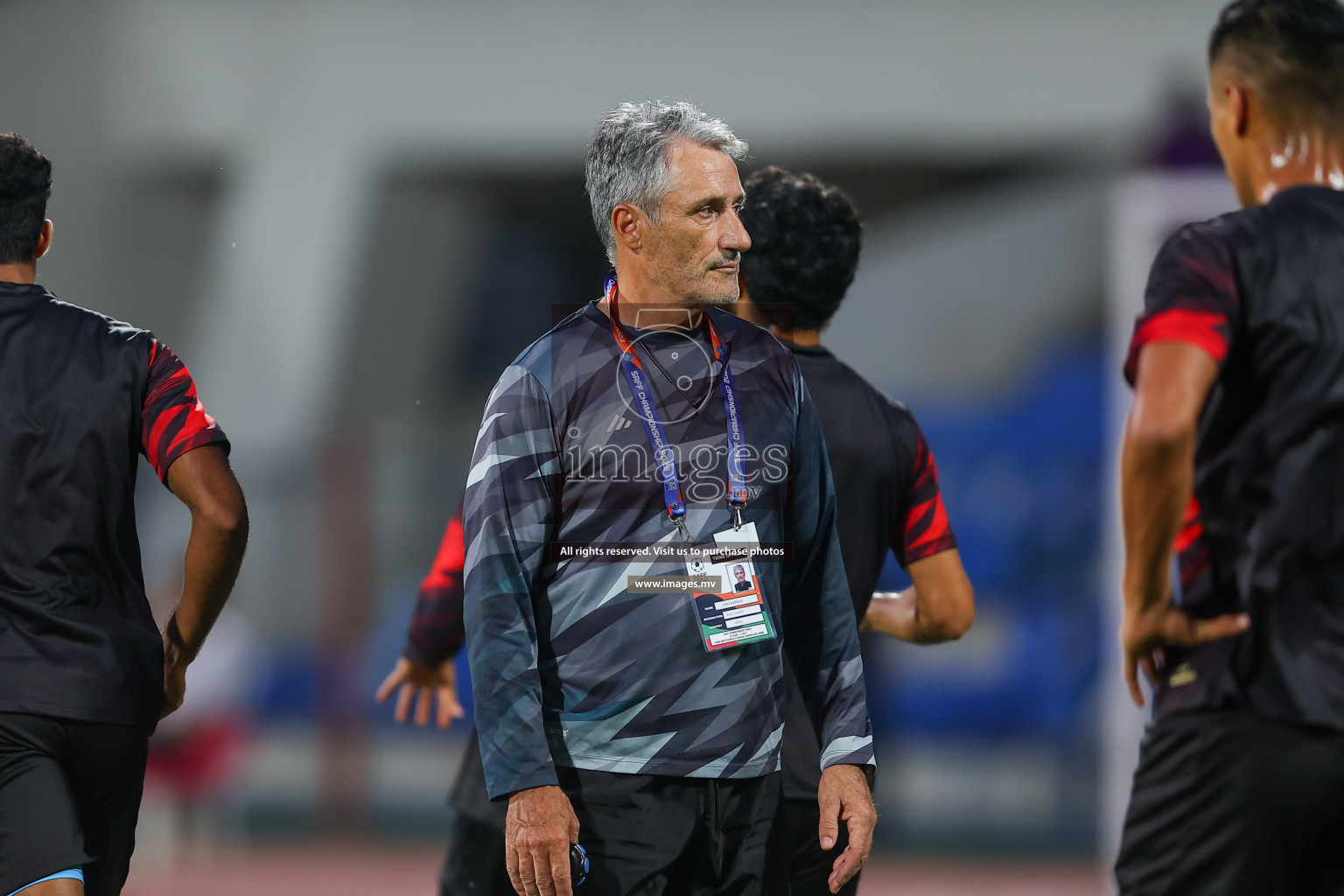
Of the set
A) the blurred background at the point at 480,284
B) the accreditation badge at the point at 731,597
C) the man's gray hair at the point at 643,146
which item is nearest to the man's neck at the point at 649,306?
the man's gray hair at the point at 643,146

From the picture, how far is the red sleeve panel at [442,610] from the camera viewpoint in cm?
363

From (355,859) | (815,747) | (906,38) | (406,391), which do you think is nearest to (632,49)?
(906,38)

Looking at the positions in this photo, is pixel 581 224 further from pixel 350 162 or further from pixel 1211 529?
pixel 1211 529

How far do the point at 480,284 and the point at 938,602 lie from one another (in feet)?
32.3

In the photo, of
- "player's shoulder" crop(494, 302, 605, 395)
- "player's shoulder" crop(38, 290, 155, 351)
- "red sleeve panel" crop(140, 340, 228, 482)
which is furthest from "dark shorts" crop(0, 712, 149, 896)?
"player's shoulder" crop(494, 302, 605, 395)

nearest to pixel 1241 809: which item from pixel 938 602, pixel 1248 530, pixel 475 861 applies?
pixel 1248 530

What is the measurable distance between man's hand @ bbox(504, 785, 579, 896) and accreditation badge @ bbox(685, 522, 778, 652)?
1.28ft

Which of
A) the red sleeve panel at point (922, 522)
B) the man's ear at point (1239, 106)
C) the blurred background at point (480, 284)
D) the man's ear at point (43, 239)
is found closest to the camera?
the man's ear at point (1239, 106)

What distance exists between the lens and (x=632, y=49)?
12406mm

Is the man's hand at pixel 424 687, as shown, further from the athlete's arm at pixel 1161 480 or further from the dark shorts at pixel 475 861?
the athlete's arm at pixel 1161 480

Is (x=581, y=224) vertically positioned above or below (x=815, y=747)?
above

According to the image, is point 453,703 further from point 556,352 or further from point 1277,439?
point 1277,439

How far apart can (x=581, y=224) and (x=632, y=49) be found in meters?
1.55

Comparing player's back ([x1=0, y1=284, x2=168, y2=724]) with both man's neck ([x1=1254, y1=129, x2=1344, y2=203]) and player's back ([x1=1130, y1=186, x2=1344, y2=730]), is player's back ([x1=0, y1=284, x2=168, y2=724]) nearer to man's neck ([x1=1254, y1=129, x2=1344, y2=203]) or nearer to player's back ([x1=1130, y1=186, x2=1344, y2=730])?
player's back ([x1=1130, y1=186, x2=1344, y2=730])
